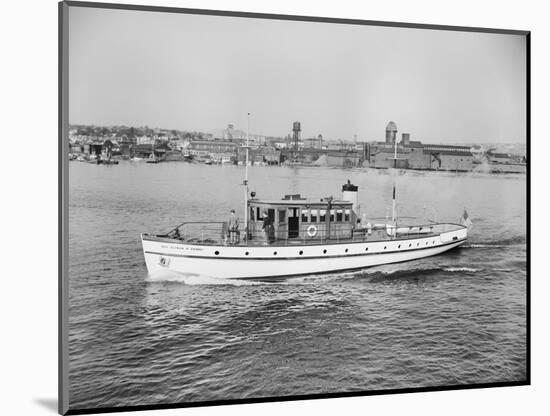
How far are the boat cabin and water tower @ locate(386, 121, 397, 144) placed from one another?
0.59 m

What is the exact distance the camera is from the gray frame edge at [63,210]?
5.12 m

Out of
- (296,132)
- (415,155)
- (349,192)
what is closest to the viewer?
(296,132)

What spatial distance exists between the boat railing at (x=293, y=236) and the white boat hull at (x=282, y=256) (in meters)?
0.04

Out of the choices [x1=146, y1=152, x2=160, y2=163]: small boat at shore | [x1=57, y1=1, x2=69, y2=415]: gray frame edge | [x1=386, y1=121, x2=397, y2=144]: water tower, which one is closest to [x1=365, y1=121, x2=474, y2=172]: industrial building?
[x1=386, y1=121, x2=397, y2=144]: water tower

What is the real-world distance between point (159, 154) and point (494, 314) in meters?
2.99

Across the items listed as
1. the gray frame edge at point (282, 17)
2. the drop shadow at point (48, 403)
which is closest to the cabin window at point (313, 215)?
the gray frame edge at point (282, 17)

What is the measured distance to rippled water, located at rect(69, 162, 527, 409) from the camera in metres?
5.23

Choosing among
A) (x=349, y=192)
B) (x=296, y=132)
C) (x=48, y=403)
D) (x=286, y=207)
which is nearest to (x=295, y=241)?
(x=286, y=207)

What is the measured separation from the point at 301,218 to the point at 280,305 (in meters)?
0.73

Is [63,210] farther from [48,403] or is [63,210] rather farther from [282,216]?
[282,216]

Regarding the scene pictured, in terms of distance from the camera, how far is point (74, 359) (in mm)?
5160

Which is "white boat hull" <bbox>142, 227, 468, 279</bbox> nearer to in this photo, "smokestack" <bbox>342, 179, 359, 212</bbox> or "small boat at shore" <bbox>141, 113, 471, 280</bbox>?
"small boat at shore" <bbox>141, 113, 471, 280</bbox>

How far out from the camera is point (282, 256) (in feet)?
19.1

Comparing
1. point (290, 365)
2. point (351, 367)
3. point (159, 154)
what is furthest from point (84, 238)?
point (351, 367)
